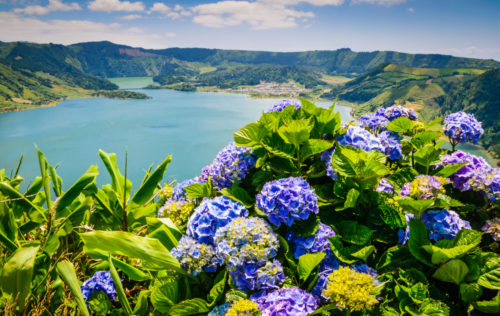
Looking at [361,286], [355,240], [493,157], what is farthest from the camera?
[493,157]

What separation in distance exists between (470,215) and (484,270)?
0.57m

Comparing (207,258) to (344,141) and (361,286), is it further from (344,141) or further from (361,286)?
(344,141)

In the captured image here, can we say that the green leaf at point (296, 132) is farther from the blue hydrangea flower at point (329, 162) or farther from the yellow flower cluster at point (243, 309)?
the yellow flower cluster at point (243, 309)

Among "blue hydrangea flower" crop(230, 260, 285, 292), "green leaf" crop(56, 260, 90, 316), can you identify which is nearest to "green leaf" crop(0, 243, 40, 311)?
"green leaf" crop(56, 260, 90, 316)

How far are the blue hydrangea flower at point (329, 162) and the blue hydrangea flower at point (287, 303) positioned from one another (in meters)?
0.77

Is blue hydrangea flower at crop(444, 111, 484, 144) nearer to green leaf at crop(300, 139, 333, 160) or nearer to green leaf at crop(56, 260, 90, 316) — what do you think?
green leaf at crop(300, 139, 333, 160)

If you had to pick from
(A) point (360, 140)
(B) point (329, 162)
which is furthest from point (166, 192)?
(A) point (360, 140)

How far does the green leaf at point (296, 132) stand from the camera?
179 centimetres

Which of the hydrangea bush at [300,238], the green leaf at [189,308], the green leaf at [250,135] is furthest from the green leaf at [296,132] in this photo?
the green leaf at [189,308]

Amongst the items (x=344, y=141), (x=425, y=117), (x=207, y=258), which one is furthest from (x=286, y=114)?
(x=425, y=117)

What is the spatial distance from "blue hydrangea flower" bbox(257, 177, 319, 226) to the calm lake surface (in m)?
40.9

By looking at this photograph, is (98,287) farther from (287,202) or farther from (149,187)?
(287,202)

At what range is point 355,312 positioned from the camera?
1.39 m

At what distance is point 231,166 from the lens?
1.98 metres
